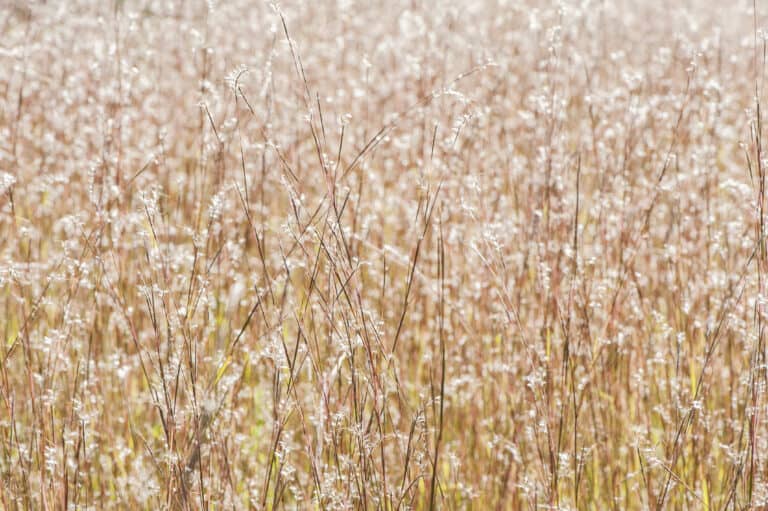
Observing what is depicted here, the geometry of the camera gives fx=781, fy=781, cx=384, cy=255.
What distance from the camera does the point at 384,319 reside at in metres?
1.99

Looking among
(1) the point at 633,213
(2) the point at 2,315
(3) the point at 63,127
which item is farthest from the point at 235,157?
(1) the point at 633,213

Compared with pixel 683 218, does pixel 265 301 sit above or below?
below

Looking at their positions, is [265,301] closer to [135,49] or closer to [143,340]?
[143,340]

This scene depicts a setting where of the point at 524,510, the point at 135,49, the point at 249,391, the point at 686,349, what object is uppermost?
the point at 135,49

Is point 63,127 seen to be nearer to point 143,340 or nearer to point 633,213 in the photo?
point 143,340

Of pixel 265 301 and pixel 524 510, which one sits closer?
pixel 524 510

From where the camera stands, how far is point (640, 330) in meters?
1.84

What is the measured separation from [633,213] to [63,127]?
6.59 feet

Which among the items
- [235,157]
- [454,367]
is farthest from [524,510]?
[235,157]

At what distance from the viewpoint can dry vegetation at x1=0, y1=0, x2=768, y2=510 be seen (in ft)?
4.29

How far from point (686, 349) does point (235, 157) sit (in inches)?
69.9

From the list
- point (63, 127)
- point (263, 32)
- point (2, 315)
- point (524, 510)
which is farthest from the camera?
point (263, 32)

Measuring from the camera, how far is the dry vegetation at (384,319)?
51.5 inches

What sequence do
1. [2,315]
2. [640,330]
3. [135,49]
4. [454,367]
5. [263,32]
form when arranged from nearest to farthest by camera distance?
[640,330] → [454,367] → [2,315] → [135,49] → [263,32]
